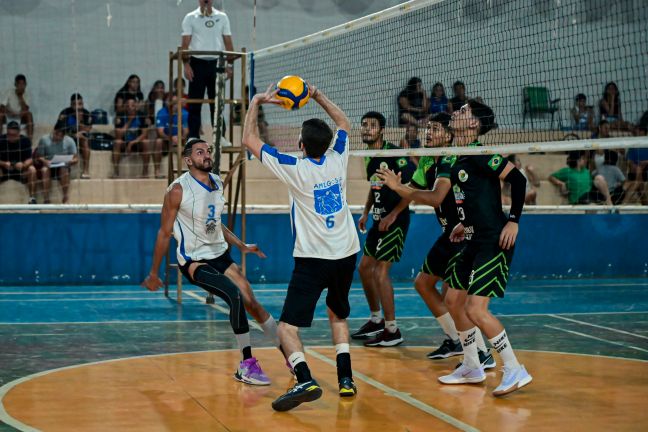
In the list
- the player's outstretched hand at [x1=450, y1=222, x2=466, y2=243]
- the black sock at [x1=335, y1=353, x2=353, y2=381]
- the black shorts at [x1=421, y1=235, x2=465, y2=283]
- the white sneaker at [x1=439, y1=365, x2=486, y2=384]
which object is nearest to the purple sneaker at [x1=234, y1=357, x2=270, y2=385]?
the black sock at [x1=335, y1=353, x2=353, y2=381]

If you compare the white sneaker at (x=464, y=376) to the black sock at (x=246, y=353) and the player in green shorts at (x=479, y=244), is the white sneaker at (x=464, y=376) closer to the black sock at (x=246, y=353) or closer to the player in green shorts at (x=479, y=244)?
the player in green shorts at (x=479, y=244)

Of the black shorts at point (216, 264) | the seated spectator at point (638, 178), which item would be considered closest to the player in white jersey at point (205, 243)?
the black shorts at point (216, 264)

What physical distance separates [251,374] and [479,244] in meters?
2.10

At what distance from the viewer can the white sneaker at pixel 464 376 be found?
793 cm

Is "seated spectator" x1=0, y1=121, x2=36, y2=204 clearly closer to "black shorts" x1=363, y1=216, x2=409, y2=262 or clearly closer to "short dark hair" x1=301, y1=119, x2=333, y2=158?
"black shorts" x1=363, y1=216, x2=409, y2=262

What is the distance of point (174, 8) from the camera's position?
18.7 m

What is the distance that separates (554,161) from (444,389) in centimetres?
1215

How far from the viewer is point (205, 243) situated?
856 cm

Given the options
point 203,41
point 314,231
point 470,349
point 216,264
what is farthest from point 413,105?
point 314,231

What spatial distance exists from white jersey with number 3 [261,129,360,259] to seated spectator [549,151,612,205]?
11684 mm

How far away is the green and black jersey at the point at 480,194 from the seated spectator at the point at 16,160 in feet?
32.0

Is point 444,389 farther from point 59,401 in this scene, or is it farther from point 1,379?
point 1,379

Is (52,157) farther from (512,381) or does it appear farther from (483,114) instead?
(512,381)

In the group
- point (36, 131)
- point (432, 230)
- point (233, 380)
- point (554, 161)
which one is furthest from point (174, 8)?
point (233, 380)
